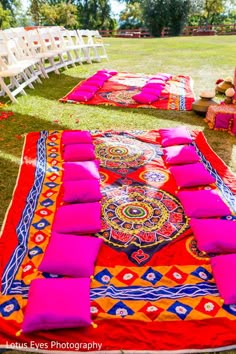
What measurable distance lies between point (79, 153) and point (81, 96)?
2992 millimetres

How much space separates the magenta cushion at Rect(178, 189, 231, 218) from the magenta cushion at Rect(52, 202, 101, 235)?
2.97ft

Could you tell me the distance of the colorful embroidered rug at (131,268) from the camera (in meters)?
2.15

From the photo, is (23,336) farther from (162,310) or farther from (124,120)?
(124,120)

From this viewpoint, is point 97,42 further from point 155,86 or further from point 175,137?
point 175,137

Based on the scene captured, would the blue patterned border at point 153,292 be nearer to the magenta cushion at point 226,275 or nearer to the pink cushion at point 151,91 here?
the magenta cushion at point 226,275

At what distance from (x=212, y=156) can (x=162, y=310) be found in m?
2.73

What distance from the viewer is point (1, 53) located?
22.1ft

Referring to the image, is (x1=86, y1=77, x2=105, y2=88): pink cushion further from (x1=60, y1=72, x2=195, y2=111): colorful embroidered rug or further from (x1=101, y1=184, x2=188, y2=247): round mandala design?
(x1=101, y1=184, x2=188, y2=247): round mandala design

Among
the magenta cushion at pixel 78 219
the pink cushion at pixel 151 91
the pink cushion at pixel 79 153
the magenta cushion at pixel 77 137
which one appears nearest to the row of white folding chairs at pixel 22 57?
the magenta cushion at pixel 77 137

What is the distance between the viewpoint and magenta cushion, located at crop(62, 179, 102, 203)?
3.46 m

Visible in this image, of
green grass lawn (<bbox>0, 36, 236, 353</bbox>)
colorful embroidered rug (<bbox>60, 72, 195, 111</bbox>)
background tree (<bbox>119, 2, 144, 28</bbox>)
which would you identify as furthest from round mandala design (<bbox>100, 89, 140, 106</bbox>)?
background tree (<bbox>119, 2, 144, 28</bbox>)

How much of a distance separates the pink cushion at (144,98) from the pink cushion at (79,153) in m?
2.62

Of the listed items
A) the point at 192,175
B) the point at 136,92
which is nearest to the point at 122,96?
the point at 136,92

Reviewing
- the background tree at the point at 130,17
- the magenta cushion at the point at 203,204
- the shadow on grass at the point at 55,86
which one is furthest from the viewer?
the background tree at the point at 130,17
